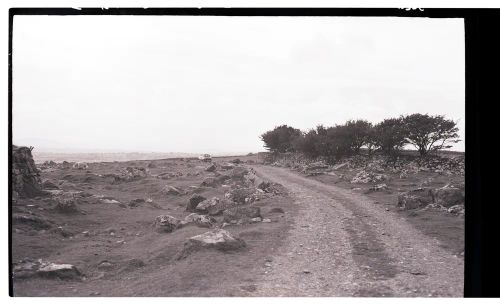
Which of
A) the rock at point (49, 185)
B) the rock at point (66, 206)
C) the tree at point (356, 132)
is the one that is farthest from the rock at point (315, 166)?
the rock at point (49, 185)

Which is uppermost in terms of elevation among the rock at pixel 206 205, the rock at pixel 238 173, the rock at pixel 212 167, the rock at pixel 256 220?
the rock at pixel 212 167

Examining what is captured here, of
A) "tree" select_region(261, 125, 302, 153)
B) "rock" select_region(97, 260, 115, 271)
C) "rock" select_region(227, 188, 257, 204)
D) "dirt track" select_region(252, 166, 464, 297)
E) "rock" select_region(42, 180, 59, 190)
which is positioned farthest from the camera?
"rock" select_region(227, 188, 257, 204)

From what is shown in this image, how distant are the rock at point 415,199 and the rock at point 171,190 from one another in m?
8.52

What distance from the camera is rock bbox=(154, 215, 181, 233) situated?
11.7m

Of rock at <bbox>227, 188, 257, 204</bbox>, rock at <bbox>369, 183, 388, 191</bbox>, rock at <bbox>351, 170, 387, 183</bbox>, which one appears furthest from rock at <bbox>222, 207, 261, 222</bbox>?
rock at <bbox>351, 170, 387, 183</bbox>

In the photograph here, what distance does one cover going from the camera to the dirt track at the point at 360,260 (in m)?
8.59

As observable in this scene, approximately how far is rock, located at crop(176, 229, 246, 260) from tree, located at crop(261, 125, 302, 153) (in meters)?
4.07

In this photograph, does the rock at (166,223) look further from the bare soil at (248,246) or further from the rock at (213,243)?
the rock at (213,243)

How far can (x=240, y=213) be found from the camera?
12820 millimetres

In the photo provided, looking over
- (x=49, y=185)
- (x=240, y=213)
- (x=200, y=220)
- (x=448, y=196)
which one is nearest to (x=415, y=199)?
(x=448, y=196)

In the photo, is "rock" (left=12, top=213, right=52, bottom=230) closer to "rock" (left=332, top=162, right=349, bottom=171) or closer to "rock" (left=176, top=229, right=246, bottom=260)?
"rock" (left=176, top=229, right=246, bottom=260)

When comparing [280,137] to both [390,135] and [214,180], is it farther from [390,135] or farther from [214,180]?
[390,135]

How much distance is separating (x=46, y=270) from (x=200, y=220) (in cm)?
462

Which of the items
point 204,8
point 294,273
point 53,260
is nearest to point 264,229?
point 294,273
